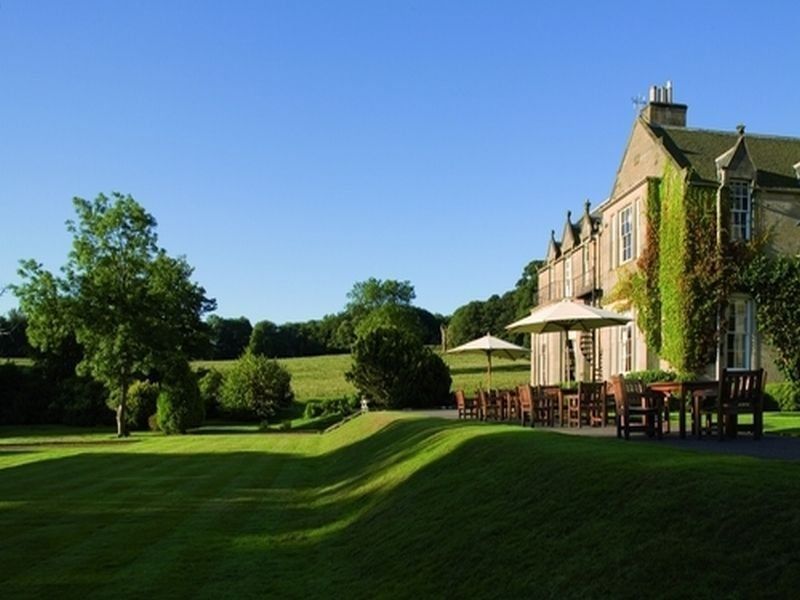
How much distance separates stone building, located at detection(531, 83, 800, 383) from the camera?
26.8 meters

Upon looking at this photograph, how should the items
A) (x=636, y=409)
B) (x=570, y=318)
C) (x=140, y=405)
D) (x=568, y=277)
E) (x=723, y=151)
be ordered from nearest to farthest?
(x=636, y=409)
(x=570, y=318)
(x=723, y=151)
(x=568, y=277)
(x=140, y=405)

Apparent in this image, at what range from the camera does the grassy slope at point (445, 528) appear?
5.33 meters

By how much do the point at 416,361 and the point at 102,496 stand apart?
24715 mm

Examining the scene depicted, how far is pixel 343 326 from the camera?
333 ft

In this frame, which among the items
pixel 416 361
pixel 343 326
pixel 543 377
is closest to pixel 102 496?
pixel 416 361

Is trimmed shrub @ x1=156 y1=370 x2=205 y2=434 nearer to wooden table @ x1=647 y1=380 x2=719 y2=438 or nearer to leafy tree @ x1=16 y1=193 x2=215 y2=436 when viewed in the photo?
leafy tree @ x1=16 y1=193 x2=215 y2=436

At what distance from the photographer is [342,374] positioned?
6606 centimetres

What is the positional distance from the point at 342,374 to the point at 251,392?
19.8m

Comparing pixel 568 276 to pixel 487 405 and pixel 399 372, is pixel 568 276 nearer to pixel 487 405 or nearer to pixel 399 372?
pixel 399 372

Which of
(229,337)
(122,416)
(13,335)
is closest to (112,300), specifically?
(122,416)

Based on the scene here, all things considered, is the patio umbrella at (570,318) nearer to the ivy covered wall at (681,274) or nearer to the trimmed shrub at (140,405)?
the ivy covered wall at (681,274)

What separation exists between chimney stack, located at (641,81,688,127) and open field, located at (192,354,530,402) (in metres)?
19.6

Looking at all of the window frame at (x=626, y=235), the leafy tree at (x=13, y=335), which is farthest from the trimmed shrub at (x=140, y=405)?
the leafy tree at (x=13, y=335)

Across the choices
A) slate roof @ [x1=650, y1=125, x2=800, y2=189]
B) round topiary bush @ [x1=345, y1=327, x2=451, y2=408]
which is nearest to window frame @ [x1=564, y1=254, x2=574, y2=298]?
round topiary bush @ [x1=345, y1=327, x2=451, y2=408]
